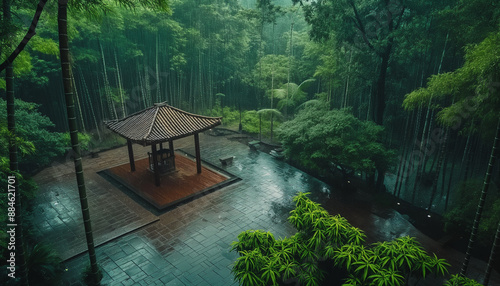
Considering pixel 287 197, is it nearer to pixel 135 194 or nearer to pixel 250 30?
pixel 135 194

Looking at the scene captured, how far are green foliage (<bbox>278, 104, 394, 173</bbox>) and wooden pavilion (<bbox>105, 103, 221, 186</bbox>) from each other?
303 cm

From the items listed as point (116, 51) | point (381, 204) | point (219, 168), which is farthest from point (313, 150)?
point (116, 51)

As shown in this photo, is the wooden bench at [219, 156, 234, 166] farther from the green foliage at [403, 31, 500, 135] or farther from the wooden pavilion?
the green foliage at [403, 31, 500, 135]

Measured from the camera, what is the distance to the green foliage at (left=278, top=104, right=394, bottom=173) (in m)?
9.34

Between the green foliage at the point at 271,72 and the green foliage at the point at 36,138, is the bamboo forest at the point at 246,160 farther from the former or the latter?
the green foliage at the point at 271,72

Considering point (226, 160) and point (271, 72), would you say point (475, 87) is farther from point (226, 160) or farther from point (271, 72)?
point (271, 72)

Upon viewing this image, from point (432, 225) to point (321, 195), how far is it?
3.40 meters

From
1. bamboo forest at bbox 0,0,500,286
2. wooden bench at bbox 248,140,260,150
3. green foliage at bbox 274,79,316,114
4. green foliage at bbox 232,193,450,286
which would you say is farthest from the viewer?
green foliage at bbox 274,79,316,114

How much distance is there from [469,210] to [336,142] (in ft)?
12.6

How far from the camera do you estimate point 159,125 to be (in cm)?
976

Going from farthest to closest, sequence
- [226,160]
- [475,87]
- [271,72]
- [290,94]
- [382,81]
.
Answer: [271,72] → [290,94] → [226,160] → [382,81] → [475,87]

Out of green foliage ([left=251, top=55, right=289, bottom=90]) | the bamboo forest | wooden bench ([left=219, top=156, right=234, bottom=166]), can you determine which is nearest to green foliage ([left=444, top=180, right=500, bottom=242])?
the bamboo forest

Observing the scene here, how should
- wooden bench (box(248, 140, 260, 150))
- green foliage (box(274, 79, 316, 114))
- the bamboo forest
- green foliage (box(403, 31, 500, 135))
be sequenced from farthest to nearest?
green foliage (box(274, 79, 316, 114)) → wooden bench (box(248, 140, 260, 150)) → green foliage (box(403, 31, 500, 135)) → the bamboo forest

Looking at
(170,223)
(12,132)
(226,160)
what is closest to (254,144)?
(226,160)
